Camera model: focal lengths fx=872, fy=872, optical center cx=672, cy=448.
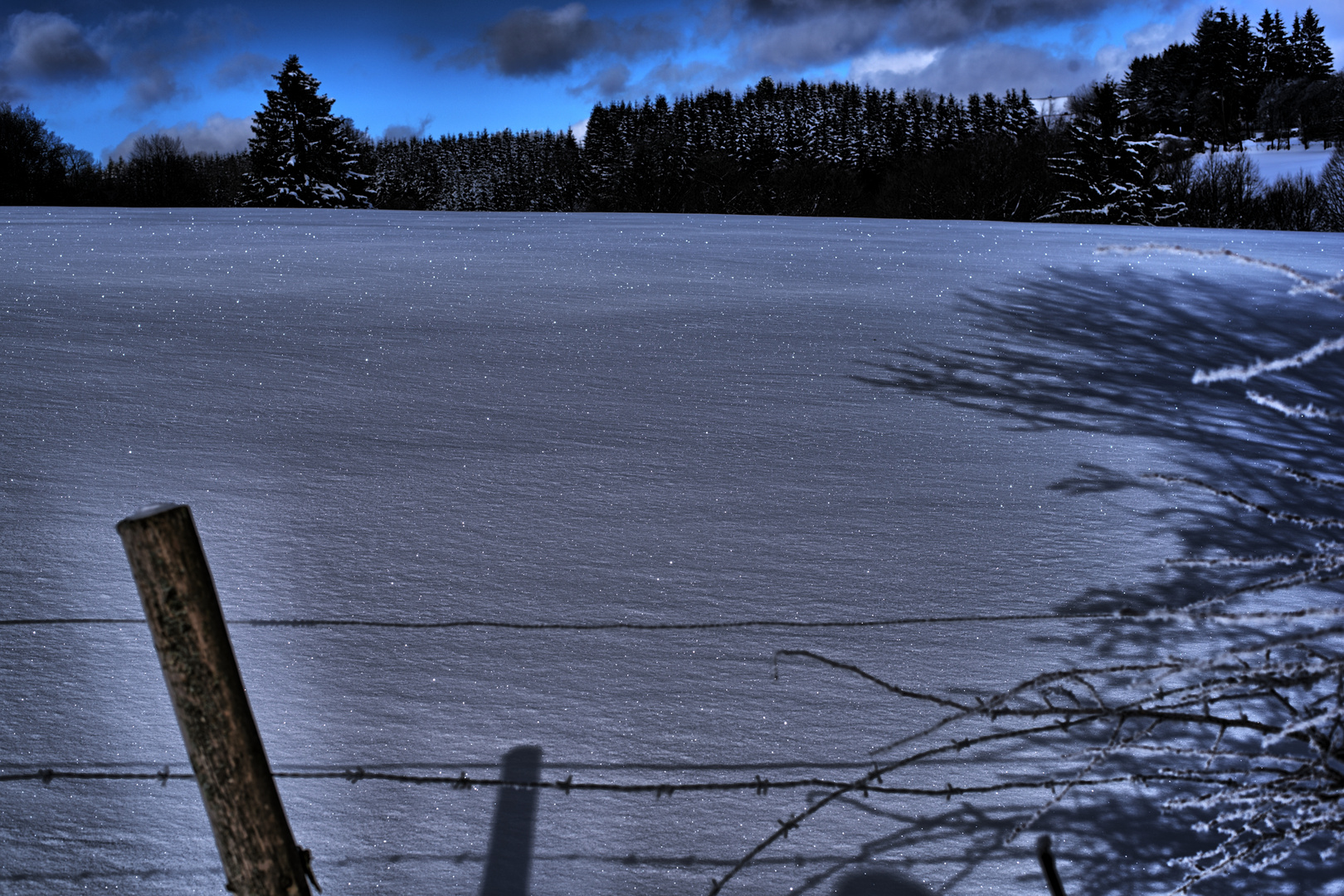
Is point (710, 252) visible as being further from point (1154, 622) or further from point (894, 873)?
point (894, 873)

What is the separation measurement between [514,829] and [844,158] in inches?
2284

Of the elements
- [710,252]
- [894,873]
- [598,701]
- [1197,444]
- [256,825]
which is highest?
[710,252]

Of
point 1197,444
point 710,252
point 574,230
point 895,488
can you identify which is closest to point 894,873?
point 895,488

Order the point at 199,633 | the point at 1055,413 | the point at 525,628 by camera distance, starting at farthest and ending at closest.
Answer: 1. the point at 1055,413
2. the point at 525,628
3. the point at 199,633

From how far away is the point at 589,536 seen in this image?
2.95 meters

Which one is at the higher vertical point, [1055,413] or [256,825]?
[1055,413]

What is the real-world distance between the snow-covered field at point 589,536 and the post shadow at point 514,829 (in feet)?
0.11

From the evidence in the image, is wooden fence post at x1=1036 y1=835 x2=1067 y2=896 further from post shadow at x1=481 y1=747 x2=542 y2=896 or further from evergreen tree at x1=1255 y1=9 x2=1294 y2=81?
evergreen tree at x1=1255 y1=9 x2=1294 y2=81

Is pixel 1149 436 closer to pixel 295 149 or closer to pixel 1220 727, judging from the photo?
pixel 1220 727

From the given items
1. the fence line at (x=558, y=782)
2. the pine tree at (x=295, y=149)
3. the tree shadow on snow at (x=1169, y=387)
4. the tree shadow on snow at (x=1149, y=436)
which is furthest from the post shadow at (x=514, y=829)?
the pine tree at (x=295, y=149)

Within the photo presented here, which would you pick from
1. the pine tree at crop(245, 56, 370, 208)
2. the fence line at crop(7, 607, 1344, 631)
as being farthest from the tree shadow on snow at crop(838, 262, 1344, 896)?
the pine tree at crop(245, 56, 370, 208)

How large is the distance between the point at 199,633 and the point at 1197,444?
3.83 m

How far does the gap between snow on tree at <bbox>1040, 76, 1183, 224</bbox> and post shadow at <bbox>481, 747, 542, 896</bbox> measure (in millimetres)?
29122

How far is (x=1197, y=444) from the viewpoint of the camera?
146 inches
